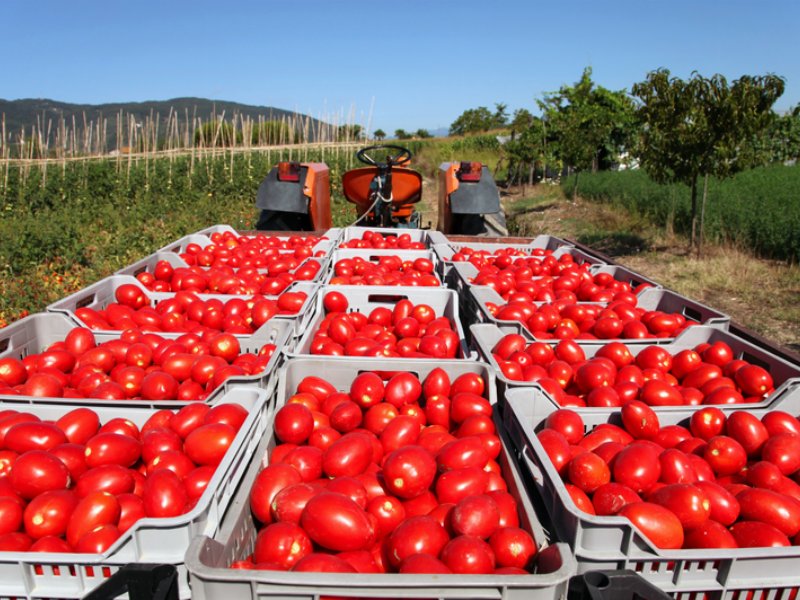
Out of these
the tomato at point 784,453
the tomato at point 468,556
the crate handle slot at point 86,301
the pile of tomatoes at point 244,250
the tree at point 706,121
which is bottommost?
the tomato at point 468,556

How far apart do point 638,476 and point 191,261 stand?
4443mm

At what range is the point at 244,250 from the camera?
18.4 ft

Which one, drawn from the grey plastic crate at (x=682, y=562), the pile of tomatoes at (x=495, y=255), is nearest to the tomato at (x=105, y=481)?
the grey plastic crate at (x=682, y=562)

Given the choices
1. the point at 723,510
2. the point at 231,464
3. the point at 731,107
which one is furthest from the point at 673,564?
the point at 731,107

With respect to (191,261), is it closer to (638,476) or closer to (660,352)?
(660,352)

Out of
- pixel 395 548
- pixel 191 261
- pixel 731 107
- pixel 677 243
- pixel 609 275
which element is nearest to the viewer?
pixel 395 548

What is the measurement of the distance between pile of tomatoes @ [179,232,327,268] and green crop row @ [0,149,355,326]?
273 cm

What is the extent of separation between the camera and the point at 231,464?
191 centimetres

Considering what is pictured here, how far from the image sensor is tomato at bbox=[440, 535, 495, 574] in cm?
162

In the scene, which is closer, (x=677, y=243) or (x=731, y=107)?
(x=731, y=107)

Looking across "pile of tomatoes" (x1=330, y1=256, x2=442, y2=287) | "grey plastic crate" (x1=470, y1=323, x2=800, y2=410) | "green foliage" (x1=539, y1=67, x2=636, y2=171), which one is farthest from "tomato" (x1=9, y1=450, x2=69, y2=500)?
"green foliage" (x1=539, y1=67, x2=636, y2=171)

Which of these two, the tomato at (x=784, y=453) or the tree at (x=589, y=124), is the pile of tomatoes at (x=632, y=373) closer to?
the tomato at (x=784, y=453)

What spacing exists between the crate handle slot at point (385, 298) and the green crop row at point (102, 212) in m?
4.79

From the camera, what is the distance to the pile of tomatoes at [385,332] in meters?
3.31
